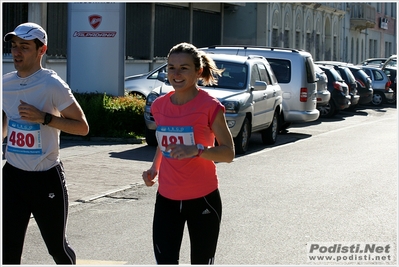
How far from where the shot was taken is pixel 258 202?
9883 millimetres

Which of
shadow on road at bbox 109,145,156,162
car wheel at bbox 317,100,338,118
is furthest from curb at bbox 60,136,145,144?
car wheel at bbox 317,100,338,118

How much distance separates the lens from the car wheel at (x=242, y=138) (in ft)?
49.3

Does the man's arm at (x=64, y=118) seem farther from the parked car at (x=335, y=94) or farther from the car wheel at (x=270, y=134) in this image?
the parked car at (x=335, y=94)

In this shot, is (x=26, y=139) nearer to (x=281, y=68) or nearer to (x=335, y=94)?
(x=281, y=68)

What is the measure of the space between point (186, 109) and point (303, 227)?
147 inches

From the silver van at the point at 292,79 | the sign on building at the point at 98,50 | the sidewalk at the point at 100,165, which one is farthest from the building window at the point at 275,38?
the sidewalk at the point at 100,165

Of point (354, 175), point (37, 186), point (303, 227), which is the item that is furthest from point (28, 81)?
point (354, 175)

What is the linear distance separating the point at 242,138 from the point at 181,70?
10340mm

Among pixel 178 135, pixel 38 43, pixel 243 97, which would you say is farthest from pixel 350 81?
pixel 178 135

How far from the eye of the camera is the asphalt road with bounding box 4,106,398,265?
23.6 feet

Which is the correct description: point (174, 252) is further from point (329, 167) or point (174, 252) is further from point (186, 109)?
point (329, 167)

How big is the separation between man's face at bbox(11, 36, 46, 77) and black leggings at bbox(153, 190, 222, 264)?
120 centimetres

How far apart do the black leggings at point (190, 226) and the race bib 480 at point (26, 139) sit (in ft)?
2.92

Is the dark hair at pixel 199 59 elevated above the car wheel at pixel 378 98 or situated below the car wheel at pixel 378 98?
above
